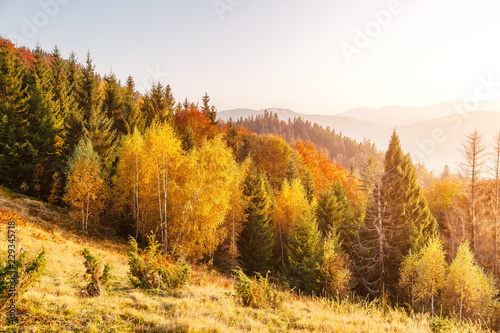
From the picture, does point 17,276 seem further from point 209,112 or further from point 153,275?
point 209,112

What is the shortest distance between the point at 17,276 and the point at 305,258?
76.6 feet

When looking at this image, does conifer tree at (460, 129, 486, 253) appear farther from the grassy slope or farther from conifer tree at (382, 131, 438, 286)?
the grassy slope

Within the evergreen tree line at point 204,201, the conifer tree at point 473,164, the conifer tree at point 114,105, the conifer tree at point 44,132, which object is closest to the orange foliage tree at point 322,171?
the evergreen tree line at point 204,201

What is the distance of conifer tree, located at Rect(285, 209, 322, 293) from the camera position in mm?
A: 24562

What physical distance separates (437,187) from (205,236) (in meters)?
52.3

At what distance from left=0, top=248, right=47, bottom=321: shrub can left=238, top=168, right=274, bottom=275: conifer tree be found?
24.9 metres

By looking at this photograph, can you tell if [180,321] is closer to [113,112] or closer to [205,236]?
[205,236]

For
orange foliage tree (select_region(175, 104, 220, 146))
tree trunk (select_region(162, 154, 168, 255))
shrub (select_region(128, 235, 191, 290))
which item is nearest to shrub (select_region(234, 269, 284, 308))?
shrub (select_region(128, 235, 191, 290))

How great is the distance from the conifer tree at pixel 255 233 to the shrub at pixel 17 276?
81.7 ft

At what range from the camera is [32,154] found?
1125 inches

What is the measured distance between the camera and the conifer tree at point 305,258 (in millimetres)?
24562

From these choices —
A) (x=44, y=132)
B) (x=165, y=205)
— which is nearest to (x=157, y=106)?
(x=44, y=132)

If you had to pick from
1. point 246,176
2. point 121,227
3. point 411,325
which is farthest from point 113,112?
point 411,325

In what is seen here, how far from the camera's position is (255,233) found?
30.1 m
